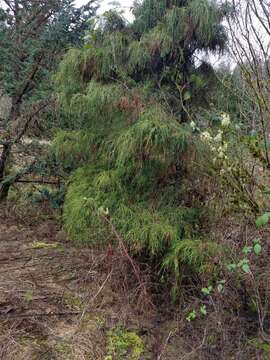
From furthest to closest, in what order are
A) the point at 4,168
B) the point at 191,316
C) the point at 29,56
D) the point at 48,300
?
the point at 4,168 → the point at 29,56 → the point at 48,300 → the point at 191,316

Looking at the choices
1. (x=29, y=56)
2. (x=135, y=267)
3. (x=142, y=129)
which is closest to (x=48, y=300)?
(x=135, y=267)

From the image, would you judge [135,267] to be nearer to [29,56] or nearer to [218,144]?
[218,144]

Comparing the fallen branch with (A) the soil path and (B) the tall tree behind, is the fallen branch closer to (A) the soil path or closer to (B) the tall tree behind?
(A) the soil path

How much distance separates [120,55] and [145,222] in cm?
182

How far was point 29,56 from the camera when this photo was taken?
5902mm

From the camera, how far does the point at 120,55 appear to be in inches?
149

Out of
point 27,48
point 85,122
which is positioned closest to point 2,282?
point 85,122

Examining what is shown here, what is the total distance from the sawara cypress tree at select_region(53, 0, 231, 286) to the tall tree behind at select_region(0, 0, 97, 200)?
199 centimetres

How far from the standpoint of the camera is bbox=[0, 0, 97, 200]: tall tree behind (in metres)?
5.79

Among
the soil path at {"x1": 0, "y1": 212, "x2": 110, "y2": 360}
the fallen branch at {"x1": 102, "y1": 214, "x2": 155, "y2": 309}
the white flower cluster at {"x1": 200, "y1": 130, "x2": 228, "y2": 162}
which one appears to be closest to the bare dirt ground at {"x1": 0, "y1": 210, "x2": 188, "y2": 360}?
the soil path at {"x1": 0, "y1": 212, "x2": 110, "y2": 360}

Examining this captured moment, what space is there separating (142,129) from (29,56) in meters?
3.71

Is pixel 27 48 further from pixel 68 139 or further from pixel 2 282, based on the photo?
pixel 2 282

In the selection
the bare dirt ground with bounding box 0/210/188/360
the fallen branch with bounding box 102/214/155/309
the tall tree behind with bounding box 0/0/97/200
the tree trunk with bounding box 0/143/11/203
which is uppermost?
the tall tree behind with bounding box 0/0/97/200

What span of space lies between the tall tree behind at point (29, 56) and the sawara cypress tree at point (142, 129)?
78.2 inches
